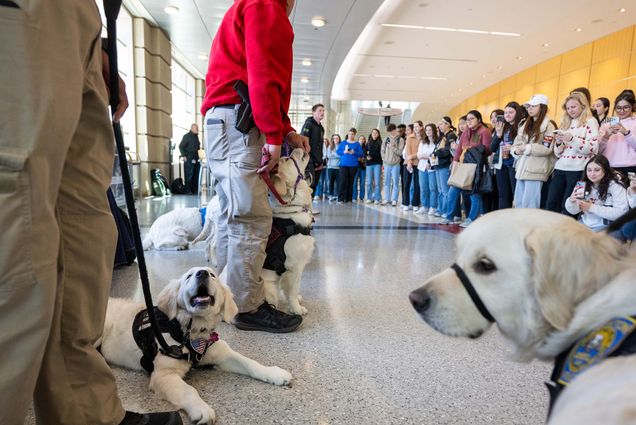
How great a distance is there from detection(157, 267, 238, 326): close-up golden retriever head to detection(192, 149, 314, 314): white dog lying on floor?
632 millimetres

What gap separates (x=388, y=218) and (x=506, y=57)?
9909mm

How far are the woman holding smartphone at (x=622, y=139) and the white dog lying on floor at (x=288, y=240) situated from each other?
131 inches

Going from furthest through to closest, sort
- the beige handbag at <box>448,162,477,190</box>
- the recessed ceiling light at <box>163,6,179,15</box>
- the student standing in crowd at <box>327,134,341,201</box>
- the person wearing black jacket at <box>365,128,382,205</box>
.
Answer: the student standing in crowd at <box>327,134,341,201</box>, the person wearing black jacket at <box>365,128,382,205</box>, the recessed ceiling light at <box>163,6,179,15</box>, the beige handbag at <box>448,162,477,190</box>

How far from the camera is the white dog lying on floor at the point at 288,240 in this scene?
7.68 feet

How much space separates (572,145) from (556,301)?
3953 millimetres

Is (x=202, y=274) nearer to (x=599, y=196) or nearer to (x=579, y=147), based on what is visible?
Result: (x=599, y=196)

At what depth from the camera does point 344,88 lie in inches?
710

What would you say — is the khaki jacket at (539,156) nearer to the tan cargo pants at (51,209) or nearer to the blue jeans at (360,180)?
the tan cargo pants at (51,209)

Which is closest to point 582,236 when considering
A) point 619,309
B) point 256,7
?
point 619,309

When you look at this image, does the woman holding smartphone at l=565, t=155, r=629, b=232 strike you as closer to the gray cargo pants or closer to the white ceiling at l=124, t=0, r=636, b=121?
the gray cargo pants

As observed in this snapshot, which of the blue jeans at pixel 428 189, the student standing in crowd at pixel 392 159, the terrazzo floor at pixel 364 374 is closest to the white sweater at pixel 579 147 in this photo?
the terrazzo floor at pixel 364 374

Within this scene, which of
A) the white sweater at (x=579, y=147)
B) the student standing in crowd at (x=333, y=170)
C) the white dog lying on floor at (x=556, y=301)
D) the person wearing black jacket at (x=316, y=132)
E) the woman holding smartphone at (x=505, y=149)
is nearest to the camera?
the white dog lying on floor at (x=556, y=301)

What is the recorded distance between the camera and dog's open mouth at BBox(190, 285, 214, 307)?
164 cm

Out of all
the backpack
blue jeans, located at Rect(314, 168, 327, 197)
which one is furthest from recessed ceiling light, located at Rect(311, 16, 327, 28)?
the backpack
